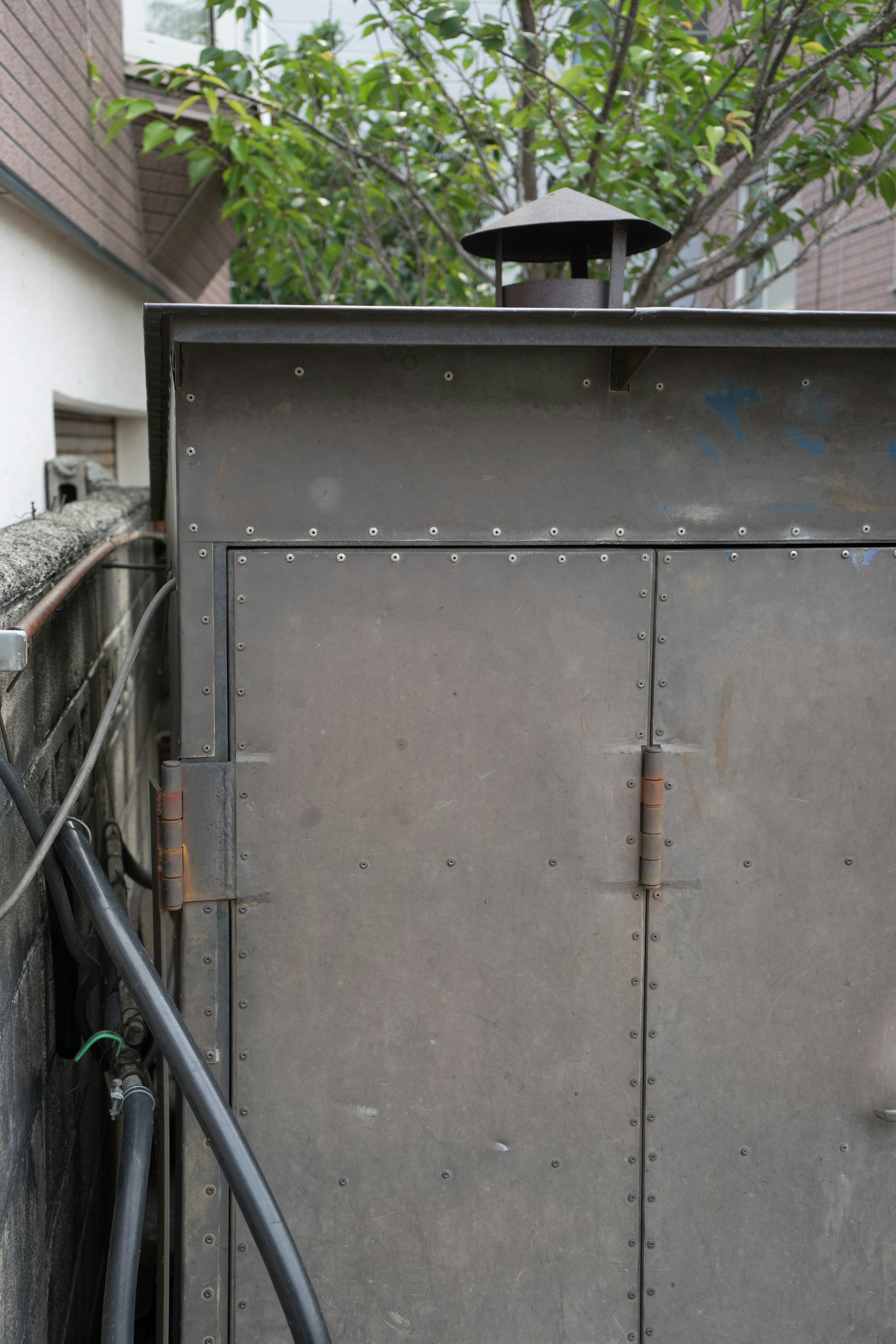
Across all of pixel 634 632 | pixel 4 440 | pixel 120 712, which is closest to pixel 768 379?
pixel 634 632

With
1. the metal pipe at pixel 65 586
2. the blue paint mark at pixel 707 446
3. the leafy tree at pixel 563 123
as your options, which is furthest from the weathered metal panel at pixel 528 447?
the leafy tree at pixel 563 123

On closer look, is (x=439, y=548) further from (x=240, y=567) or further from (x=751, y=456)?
(x=751, y=456)

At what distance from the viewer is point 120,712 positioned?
4.53 metres

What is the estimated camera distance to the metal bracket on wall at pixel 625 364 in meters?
2.34

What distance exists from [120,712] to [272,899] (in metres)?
2.38

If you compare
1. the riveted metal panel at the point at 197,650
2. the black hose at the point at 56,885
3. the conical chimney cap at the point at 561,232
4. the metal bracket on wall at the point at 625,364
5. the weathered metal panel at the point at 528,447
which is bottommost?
the black hose at the point at 56,885

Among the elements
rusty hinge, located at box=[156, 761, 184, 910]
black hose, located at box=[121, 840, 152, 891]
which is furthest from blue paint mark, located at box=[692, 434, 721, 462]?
black hose, located at box=[121, 840, 152, 891]

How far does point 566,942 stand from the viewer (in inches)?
99.1

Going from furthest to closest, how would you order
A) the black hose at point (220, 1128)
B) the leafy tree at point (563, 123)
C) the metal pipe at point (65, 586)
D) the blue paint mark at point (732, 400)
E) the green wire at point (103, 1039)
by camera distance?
the leafy tree at point (563, 123) → the green wire at point (103, 1039) → the blue paint mark at point (732, 400) → the metal pipe at point (65, 586) → the black hose at point (220, 1128)

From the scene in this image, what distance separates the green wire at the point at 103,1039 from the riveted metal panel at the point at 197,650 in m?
0.81

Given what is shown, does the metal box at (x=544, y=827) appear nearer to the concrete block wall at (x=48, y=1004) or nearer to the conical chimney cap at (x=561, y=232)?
the concrete block wall at (x=48, y=1004)

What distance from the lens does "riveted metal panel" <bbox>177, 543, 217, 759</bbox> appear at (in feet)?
7.70

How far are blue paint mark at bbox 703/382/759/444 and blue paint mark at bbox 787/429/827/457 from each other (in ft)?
0.41

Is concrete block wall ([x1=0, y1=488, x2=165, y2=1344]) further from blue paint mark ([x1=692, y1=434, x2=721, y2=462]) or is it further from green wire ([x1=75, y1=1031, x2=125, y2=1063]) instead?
blue paint mark ([x1=692, y1=434, x2=721, y2=462])
